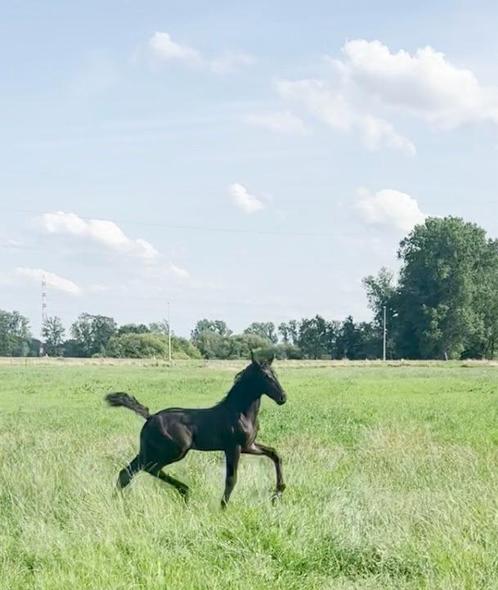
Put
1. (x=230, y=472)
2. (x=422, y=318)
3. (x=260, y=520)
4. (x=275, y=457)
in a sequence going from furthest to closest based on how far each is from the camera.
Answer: (x=422, y=318) → (x=275, y=457) → (x=230, y=472) → (x=260, y=520)

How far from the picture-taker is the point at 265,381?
9.23 meters

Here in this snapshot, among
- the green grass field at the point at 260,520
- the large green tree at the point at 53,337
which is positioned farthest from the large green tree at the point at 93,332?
the green grass field at the point at 260,520

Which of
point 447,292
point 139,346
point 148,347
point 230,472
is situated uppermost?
point 447,292

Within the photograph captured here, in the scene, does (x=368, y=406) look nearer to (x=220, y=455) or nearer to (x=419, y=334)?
(x=220, y=455)

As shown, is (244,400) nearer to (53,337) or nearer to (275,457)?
(275,457)

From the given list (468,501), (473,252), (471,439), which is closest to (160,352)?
(473,252)

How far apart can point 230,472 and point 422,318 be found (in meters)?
79.3

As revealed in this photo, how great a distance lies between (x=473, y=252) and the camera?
90.0m

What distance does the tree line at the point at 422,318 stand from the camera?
84.8 meters

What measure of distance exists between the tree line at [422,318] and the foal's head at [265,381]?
7009cm

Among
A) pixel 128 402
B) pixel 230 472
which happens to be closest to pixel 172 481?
pixel 230 472

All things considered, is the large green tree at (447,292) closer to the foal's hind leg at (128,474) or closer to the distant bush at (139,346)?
the distant bush at (139,346)

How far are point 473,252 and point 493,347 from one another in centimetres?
1067

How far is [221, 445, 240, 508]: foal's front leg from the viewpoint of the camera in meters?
8.76
